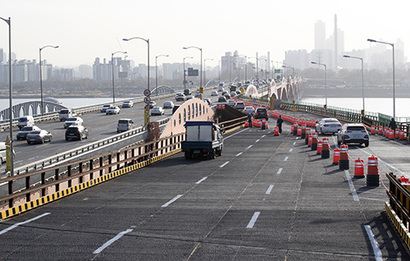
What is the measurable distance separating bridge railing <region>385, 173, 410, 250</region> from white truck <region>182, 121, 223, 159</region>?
18201 mm

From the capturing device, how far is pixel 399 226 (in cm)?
1502

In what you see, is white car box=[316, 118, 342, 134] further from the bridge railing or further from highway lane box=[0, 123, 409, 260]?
the bridge railing

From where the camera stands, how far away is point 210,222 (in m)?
17.0

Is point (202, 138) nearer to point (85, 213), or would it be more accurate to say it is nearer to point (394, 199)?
point (85, 213)

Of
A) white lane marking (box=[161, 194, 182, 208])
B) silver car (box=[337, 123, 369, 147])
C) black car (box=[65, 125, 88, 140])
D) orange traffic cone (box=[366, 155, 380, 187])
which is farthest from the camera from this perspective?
black car (box=[65, 125, 88, 140])

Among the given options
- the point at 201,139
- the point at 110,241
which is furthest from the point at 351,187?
the point at 201,139

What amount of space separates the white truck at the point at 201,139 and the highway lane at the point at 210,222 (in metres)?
6.66

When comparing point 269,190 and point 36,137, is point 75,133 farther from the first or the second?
point 269,190

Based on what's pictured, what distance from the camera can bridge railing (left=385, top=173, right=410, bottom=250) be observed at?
46.6ft

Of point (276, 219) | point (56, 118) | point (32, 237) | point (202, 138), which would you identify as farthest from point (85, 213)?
point (56, 118)

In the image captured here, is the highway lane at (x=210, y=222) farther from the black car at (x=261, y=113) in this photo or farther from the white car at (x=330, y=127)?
the black car at (x=261, y=113)

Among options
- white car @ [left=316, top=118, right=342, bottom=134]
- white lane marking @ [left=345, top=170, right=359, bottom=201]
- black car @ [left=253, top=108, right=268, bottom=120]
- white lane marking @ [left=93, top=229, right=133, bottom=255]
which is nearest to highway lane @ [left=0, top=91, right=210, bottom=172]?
black car @ [left=253, top=108, right=268, bottom=120]

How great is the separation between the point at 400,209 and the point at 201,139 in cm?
2113

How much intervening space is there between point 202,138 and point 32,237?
20926 millimetres
